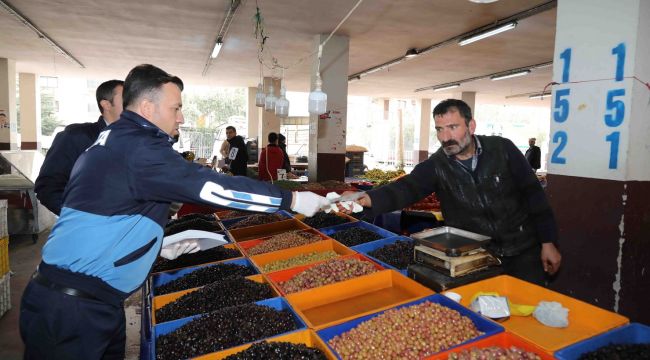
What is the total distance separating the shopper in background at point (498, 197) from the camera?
103 inches

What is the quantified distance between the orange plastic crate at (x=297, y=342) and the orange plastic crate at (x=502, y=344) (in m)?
0.45

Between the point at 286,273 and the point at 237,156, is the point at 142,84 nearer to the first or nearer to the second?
the point at 286,273

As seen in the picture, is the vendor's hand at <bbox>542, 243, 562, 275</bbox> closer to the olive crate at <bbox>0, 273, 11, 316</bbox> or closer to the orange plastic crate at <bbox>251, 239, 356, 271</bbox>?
the orange plastic crate at <bbox>251, 239, 356, 271</bbox>

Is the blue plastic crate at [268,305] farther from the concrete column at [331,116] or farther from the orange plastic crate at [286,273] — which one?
the concrete column at [331,116]

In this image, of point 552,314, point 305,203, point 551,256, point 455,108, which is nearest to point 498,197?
point 551,256

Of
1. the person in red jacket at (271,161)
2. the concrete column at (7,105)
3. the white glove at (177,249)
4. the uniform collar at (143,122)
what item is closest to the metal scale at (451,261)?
the white glove at (177,249)

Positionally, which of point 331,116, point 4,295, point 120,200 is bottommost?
point 4,295

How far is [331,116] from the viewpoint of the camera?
8805 mm

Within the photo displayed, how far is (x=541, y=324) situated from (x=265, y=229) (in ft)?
9.50

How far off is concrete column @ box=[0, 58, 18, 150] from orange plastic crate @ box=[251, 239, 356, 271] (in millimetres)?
13013

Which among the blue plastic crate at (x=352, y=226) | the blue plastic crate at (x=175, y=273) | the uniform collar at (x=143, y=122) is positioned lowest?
the blue plastic crate at (x=175, y=273)

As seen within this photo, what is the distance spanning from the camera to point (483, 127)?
98.4 feet

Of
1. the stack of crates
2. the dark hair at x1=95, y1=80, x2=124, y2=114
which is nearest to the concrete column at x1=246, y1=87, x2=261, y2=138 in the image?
the stack of crates

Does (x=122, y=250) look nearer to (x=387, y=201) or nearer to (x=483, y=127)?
(x=387, y=201)
